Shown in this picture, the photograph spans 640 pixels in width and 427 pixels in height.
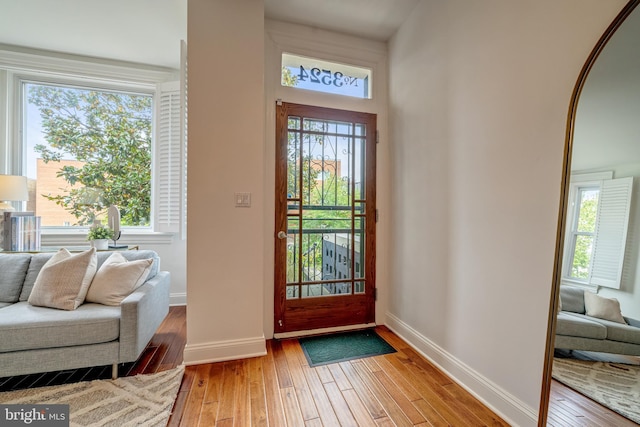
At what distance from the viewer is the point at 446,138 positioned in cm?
195

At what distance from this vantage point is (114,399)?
1.57 metres

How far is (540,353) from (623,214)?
0.78 metres

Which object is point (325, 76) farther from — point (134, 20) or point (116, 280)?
point (116, 280)

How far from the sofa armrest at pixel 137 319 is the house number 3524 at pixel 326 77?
7.47ft

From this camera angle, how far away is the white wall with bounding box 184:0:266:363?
2000 mm

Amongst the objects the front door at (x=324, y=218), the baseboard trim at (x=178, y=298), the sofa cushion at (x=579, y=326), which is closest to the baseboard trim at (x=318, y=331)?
the front door at (x=324, y=218)

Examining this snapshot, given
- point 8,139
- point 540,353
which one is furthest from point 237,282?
point 8,139

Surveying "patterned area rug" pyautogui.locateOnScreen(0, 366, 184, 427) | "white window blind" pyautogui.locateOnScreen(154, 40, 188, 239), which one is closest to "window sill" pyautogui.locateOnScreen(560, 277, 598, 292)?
"patterned area rug" pyautogui.locateOnScreen(0, 366, 184, 427)

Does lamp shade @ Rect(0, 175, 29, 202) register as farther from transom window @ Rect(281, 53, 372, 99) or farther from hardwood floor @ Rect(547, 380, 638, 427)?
hardwood floor @ Rect(547, 380, 638, 427)

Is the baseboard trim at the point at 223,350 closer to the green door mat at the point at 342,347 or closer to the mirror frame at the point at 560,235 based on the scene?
the green door mat at the point at 342,347

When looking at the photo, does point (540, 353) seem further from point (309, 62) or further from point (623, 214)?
point (309, 62)

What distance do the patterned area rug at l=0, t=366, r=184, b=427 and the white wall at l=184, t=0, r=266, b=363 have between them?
0.32m

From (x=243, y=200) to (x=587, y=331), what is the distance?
2158 millimetres

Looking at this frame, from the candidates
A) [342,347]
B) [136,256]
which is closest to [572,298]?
[342,347]
